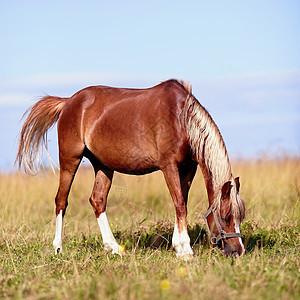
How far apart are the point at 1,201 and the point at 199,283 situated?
6035 mm

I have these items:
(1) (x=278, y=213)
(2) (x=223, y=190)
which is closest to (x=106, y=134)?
(2) (x=223, y=190)

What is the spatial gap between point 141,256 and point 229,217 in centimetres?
103

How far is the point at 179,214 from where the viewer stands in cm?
496

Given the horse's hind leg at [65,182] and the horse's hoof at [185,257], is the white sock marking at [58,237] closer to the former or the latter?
the horse's hind leg at [65,182]

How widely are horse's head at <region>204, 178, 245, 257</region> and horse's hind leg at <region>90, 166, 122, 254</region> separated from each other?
1.52 meters

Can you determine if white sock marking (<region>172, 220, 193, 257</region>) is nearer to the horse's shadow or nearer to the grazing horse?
the grazing horse

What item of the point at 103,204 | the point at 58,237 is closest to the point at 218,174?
the point at 103,204

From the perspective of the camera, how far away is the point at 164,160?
5.09 meters

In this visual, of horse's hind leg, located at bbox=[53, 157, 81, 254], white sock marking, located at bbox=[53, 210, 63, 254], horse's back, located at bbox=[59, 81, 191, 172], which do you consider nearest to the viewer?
horse's back, located at bbox=[59, 81, 191, 172]

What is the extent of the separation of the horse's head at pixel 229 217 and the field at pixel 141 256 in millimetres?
159

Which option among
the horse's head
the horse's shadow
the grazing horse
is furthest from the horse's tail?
the horse's head

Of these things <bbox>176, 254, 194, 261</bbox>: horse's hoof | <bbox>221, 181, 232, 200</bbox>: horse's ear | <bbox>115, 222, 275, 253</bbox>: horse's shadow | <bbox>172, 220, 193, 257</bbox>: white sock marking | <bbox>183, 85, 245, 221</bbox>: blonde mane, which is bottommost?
<bbox>115, 222, 275, 253</bbox>: horse's shadow

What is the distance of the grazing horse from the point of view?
4.78 meters

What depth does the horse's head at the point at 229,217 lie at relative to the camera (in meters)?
4.65
